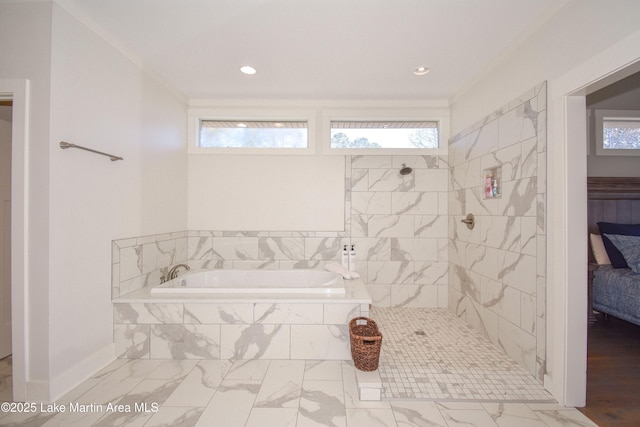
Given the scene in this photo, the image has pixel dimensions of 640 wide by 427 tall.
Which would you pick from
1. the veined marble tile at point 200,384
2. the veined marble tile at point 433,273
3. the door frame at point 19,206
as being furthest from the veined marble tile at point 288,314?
the veined marble tile at point 433,273

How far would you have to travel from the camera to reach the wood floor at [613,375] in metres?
1.60

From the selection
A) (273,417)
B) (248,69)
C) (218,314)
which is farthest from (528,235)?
(248,69)

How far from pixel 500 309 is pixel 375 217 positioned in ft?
5.06

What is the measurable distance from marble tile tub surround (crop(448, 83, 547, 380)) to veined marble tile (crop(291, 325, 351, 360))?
1328mm

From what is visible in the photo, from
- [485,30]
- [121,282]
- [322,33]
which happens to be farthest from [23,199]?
[485,30]

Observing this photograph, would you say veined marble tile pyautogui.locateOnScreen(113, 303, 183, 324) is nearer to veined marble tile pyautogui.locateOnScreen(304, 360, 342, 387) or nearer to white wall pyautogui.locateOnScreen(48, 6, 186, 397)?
white wall pyautogui.locateOnScreen(48, 6, 186, 397)

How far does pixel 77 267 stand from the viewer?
184 centimetres

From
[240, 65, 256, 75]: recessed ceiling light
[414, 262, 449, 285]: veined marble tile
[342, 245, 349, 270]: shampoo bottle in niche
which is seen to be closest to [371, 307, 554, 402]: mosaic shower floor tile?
[414, 262, 449, 285]: veined marble tile

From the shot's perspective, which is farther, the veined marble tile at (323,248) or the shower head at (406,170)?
the veined marble tile at (323,248)

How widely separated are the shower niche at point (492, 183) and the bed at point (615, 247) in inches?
57.8

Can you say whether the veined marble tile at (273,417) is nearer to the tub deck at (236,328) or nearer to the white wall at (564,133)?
the tub deck at (236,328)

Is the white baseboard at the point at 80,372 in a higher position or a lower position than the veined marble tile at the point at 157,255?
lower

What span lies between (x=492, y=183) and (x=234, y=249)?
9.37ft

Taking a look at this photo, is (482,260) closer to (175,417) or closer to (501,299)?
(501,299)
